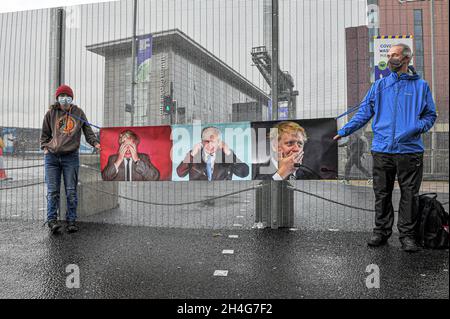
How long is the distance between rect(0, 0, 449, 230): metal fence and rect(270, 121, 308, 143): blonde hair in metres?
0.25

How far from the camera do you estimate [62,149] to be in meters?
4.57

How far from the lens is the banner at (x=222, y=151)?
169 inches

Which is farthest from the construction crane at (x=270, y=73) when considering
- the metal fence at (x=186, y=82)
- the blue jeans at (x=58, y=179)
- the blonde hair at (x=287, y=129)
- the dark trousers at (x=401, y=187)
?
the blue jeans at (x=58, y=179)

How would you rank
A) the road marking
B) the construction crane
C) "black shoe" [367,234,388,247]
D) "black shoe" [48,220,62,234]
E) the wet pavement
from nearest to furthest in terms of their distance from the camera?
the wet pavement
the road marking
"black shoe" [367,234,388,247]
"black shoe" [48,220,62,234]
the construction crane

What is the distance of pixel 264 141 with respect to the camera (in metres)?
4.43

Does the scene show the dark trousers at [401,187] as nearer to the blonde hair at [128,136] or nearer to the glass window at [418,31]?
the glass window at [418,31]

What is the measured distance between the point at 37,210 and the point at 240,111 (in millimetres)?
4100

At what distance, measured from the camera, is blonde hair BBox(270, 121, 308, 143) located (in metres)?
4.32

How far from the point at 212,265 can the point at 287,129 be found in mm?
2076

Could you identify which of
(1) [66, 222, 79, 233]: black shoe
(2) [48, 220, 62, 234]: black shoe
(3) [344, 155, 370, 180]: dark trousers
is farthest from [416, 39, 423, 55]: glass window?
(2) [48, 220, 62, 234]: black shoe

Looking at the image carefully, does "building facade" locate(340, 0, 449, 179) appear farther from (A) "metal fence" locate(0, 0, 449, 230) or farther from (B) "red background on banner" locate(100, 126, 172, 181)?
(B) "red background on banner" locate(100, 126, 172, 181)

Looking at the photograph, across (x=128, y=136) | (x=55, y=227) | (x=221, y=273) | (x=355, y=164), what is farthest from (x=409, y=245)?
(x=55, y=227)

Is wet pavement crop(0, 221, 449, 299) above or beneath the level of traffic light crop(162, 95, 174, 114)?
beneath
